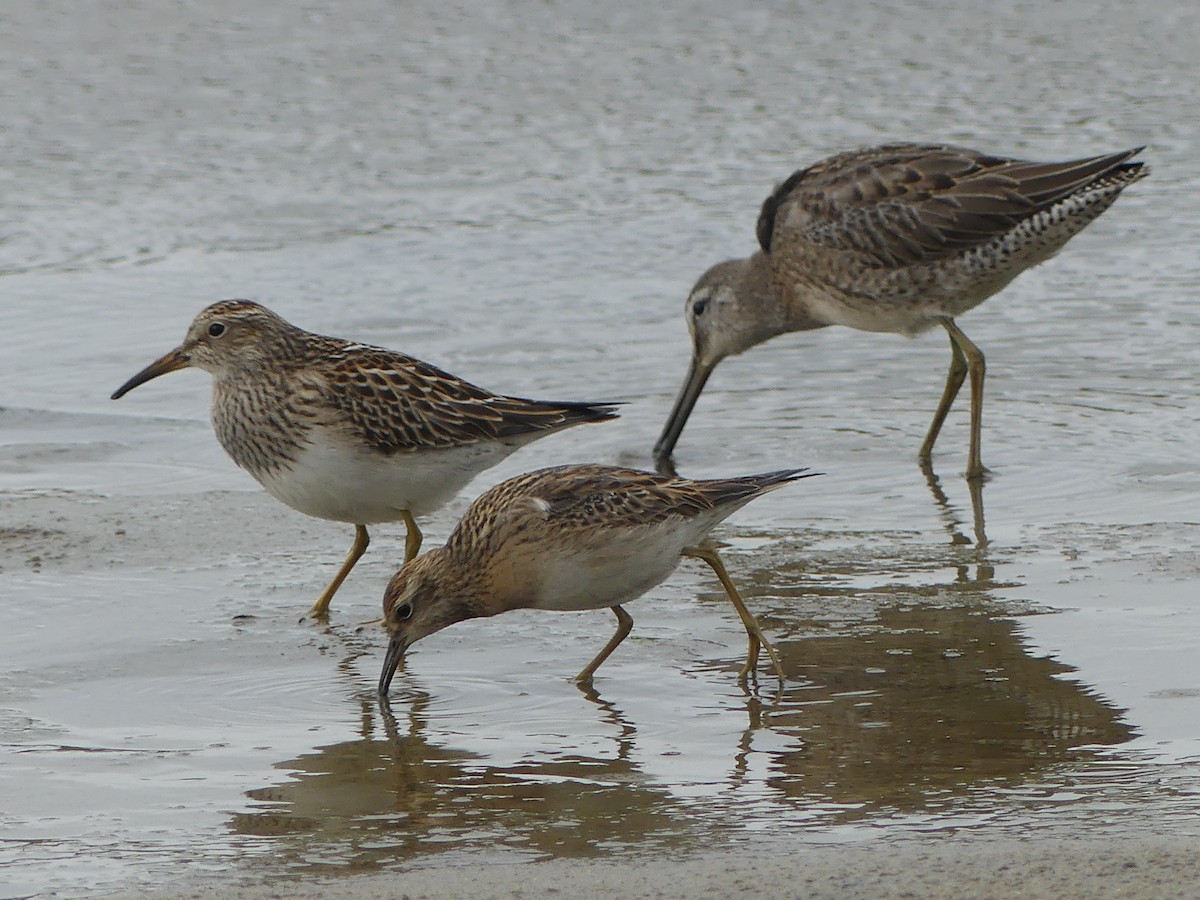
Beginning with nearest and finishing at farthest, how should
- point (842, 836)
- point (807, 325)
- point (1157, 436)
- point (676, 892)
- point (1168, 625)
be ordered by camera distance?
point (676, 892)
point (842, 836)
point (1168, 625)
point (1157, 436)
point (807, 325)

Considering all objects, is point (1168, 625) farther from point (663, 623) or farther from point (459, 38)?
point (459, 38)

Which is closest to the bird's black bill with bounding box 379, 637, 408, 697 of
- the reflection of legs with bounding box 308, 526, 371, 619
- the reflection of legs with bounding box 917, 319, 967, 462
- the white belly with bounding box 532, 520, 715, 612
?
the white belly with bounding box 532, 520, 715, 612

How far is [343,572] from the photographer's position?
6.85m

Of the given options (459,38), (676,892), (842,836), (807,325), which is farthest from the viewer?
(459,38)

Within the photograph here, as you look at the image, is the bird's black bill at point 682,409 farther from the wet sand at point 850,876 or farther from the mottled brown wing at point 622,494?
the wet sand at point 850,876

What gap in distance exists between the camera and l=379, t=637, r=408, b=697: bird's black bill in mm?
5742

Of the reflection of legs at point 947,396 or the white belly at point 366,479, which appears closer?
the white belly at point 366,479

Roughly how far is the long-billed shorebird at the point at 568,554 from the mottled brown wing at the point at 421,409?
84cm

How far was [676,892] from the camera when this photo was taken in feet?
13.4

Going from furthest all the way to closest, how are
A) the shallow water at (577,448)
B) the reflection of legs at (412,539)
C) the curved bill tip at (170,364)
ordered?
the curved bill tip at (170,364)
the reflection of legs at (412,539)
the shallow water at (577,448)

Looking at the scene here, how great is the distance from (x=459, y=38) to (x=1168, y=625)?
35.2ft

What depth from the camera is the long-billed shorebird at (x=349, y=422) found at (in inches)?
269

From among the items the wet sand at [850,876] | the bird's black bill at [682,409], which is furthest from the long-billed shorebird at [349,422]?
the wet sand at [850,876]

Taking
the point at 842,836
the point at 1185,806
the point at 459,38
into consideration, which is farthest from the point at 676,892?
the point at 459,38
